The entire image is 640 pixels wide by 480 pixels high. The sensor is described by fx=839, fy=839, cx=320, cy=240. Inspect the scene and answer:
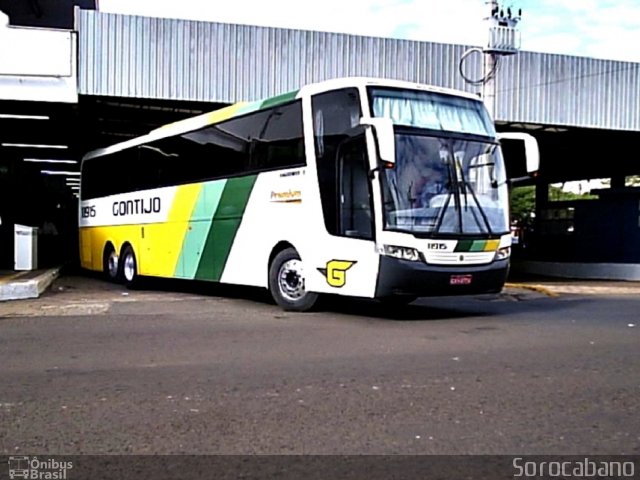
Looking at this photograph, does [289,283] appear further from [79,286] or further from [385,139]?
[79,286]

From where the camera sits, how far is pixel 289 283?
13070 millimetres

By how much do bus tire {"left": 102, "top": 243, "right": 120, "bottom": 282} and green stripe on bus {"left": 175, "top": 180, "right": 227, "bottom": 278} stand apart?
3775mm

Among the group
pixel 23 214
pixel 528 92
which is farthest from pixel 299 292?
pixel 23 214

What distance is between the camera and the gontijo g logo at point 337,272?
11.8 meters

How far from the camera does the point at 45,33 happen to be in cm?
1747

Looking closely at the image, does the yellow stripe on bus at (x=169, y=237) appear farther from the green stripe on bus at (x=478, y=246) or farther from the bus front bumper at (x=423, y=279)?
the green stripe on bus at (x=478, y=246)

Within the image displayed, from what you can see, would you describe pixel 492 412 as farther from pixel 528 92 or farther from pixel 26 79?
pixel 528 92

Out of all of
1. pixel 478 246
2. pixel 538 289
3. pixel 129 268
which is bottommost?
pixel 538 289

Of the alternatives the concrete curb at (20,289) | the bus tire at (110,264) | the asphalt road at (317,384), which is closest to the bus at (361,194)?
the asphalt road at (317,384)

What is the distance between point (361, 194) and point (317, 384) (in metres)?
5.03

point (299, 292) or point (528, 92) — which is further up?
point (528, 92)

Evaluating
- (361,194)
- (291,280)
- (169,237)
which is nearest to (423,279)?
(361,194)

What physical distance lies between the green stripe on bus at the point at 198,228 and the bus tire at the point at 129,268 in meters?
2.33

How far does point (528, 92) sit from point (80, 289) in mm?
11885
